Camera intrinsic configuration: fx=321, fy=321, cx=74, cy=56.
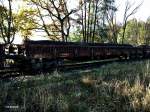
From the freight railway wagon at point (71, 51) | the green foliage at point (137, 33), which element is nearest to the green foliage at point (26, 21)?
the freight railway wagon at point (71, 51)

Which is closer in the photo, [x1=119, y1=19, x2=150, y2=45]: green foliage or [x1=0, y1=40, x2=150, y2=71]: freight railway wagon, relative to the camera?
[x1=0, y1=40, x2=150, y2=71]: freight railway wagon

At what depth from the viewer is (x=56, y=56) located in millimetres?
21844

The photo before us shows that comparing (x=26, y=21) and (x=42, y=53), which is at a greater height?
(x=26, y=21)

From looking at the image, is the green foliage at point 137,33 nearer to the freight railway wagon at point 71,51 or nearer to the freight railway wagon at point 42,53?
the freight railway wagon at point 71,51

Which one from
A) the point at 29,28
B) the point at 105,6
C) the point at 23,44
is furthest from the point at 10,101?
the point at 105,6

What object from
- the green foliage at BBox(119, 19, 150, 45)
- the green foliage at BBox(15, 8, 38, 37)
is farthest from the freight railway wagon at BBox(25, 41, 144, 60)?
the green foliage at BBox(119, 19, 150, 45)

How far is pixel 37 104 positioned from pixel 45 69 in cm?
1176

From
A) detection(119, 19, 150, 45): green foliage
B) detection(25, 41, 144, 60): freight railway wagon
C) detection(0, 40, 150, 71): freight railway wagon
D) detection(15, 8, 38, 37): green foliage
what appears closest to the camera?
detection(0, 40, 150, 71): freight railway wagon

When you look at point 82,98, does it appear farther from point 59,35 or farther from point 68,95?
point 59,35

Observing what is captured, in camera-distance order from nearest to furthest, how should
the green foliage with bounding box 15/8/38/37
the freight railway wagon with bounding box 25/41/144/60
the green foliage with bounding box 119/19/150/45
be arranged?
1. the freight railway wagon with bounding box 25/41/144/60
2. the green foliage with bounding box 15/8/38/37
3. the green foliage with bounding box 119/19/150/45

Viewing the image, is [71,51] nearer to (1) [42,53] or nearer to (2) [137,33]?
(1) [42,53]

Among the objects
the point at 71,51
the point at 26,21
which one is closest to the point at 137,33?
the point at 26,21

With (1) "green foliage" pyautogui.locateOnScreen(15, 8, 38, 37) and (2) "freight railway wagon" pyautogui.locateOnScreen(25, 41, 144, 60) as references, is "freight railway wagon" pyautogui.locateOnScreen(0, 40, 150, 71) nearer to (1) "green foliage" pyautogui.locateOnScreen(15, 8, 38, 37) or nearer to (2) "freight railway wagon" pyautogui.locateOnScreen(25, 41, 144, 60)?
(2) "freight railway wagon" pyautogui.locateOnScreen(25, 41, 144, 60)

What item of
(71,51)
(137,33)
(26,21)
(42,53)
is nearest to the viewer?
(42,53)
